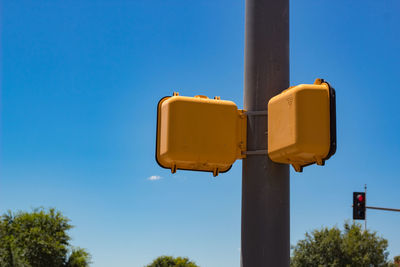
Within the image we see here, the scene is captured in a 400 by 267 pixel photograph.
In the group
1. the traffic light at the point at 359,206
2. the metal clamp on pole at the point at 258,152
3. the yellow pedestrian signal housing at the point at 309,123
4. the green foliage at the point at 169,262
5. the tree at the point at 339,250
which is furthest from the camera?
the green foliage at the point at 169,262

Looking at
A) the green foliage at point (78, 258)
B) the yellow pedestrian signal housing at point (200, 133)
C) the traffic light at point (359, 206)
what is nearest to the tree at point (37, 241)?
the green foliage at point (78, 258)

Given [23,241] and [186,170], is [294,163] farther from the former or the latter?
[23,241]

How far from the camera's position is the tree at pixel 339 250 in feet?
133

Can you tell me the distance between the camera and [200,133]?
2611 mm

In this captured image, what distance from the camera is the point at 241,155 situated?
2.69 m

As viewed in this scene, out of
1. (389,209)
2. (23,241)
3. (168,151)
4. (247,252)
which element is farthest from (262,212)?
(23,241)

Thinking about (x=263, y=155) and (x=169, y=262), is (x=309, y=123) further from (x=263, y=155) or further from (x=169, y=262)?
(x=169, y=262)

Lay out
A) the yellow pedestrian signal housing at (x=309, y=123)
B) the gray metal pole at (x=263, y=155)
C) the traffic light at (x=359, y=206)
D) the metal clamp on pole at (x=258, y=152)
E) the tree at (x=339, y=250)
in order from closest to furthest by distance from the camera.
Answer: the yellow pedestrian signal housing at (x=309, y=123) → the gray metal pole at (x=263, y=155) → the metal clamp on pole at (x=258, y=152) → the traffic light at (x=359, y=206) → the tree at (x=339, y=250)

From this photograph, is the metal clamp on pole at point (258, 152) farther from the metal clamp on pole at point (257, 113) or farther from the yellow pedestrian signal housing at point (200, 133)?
the metal clamp on pole at point (257, 113)

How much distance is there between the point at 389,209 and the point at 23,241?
32.3 meters

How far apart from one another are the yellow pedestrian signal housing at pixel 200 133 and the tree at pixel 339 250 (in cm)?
4000

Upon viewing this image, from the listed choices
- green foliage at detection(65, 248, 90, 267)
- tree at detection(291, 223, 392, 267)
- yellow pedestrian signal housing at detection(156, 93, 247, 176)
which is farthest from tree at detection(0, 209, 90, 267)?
yellow pedestrian signal housing at detection(156, 93, 247, 176)

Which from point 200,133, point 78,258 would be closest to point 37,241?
point 78,258

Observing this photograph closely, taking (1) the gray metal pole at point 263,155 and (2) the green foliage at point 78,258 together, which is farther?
(2) the green foliage at point 78,258
